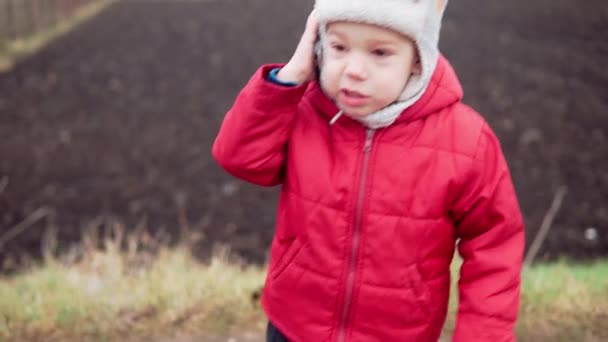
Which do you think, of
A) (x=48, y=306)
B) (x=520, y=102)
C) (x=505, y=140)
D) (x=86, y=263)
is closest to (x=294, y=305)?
(x=48, y=306)

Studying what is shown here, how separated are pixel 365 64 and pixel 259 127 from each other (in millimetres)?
284

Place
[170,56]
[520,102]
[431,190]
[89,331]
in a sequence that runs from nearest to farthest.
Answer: [431,190], [89,331], [520,102], [170,56]

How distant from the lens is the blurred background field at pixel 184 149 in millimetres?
2852

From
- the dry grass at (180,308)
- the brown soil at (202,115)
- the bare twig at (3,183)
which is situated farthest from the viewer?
the bare twig at (3,183)

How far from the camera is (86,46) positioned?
→ 8312 mm

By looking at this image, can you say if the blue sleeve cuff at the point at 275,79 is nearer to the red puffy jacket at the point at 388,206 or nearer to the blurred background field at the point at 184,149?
the red puffy jacket at the point at 388,206

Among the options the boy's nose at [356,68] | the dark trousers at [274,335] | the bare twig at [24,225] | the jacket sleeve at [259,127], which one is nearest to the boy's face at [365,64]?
the boy's nose at [356,68]

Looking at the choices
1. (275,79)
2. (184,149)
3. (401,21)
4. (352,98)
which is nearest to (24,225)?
(184,149)

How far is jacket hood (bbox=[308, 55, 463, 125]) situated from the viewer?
1.72 metres

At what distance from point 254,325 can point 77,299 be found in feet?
2.23

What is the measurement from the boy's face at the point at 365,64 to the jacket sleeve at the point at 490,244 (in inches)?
9.8

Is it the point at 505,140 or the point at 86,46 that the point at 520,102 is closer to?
the point at 505,140

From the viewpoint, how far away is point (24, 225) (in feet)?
16.4

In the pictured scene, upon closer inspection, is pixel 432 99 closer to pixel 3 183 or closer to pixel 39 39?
pixel 3 183
